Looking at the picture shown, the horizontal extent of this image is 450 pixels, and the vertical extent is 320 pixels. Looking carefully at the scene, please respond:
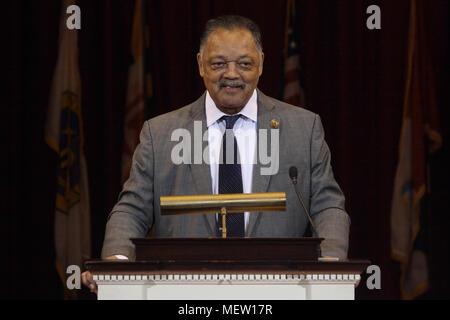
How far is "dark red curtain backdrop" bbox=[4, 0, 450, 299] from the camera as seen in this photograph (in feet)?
13.2

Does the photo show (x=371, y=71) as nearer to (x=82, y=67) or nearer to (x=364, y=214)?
(x=364, y=214)

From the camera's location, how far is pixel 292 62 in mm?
4027

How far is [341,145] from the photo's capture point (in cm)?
403

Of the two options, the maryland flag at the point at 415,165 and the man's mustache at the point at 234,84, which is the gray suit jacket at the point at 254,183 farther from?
the maryland flag at the point at 415,165

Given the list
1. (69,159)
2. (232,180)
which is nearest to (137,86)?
(69,159)

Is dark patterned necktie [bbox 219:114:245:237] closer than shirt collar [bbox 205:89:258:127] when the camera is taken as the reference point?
Yes

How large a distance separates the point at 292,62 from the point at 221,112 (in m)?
1.29

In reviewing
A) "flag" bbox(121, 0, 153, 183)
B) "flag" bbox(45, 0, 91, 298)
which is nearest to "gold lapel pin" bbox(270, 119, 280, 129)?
"flag" bbox(121, 0, 153, 183)

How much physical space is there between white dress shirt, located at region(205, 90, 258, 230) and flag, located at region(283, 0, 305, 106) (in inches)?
47.0

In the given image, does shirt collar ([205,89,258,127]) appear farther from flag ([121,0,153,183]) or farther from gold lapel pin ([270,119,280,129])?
flag ([121,0,153,183])

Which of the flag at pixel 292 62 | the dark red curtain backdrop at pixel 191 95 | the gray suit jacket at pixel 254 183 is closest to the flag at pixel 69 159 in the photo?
the dark red curtain backdrop at pixel 191 95

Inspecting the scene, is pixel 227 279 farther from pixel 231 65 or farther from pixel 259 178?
pixel 231 65

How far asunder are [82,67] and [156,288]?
7.86 ft

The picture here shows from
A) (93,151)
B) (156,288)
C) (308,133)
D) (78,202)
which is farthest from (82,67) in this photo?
(156,288)
